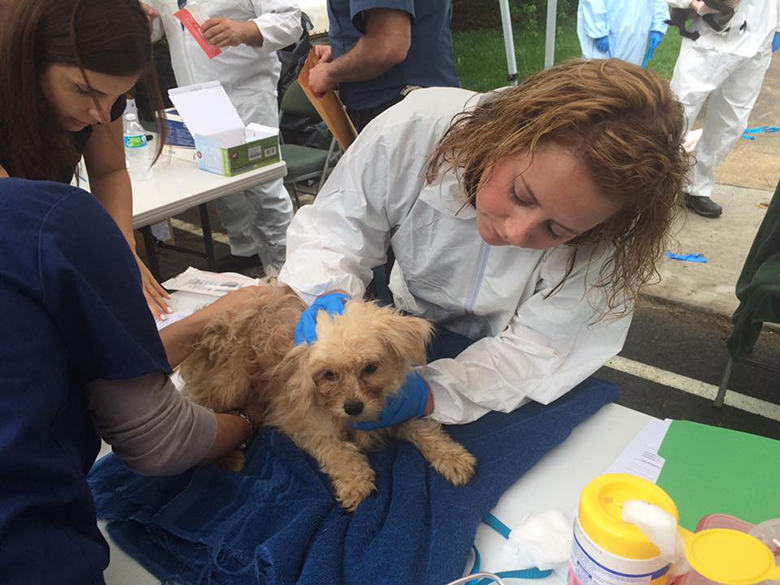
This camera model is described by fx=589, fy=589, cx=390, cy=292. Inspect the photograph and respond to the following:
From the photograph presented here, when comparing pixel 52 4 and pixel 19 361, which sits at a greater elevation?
pixel 52 4

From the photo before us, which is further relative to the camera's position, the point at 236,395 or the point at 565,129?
the point at 236,395

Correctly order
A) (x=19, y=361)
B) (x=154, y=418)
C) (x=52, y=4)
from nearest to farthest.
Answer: (x=19, y=361)
(x=154, y=418)
(x=52, y=4)

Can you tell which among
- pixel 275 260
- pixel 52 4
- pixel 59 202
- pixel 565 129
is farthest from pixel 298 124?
pixel 59 202

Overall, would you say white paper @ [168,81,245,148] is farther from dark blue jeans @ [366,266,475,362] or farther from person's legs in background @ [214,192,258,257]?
dark blue jeans @ [366,266,475,362]

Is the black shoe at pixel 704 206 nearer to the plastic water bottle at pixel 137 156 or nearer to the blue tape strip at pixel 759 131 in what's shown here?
the blue tape strip at pixel 759 131

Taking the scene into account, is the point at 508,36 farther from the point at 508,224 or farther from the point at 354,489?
the point at 354,489

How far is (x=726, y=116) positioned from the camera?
4.82 m

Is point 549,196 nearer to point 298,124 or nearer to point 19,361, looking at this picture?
point 19,361

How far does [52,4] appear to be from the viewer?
1337 millimetres

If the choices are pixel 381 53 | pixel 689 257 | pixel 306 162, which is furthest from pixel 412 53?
pixel 689 257

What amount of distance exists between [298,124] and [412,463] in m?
4.52

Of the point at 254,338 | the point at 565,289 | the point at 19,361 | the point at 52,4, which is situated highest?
the point at 52,4

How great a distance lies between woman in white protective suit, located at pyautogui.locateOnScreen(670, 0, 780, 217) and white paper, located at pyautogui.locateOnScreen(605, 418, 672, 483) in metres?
3.65

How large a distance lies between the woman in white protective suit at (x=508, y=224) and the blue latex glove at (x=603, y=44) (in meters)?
4.21
